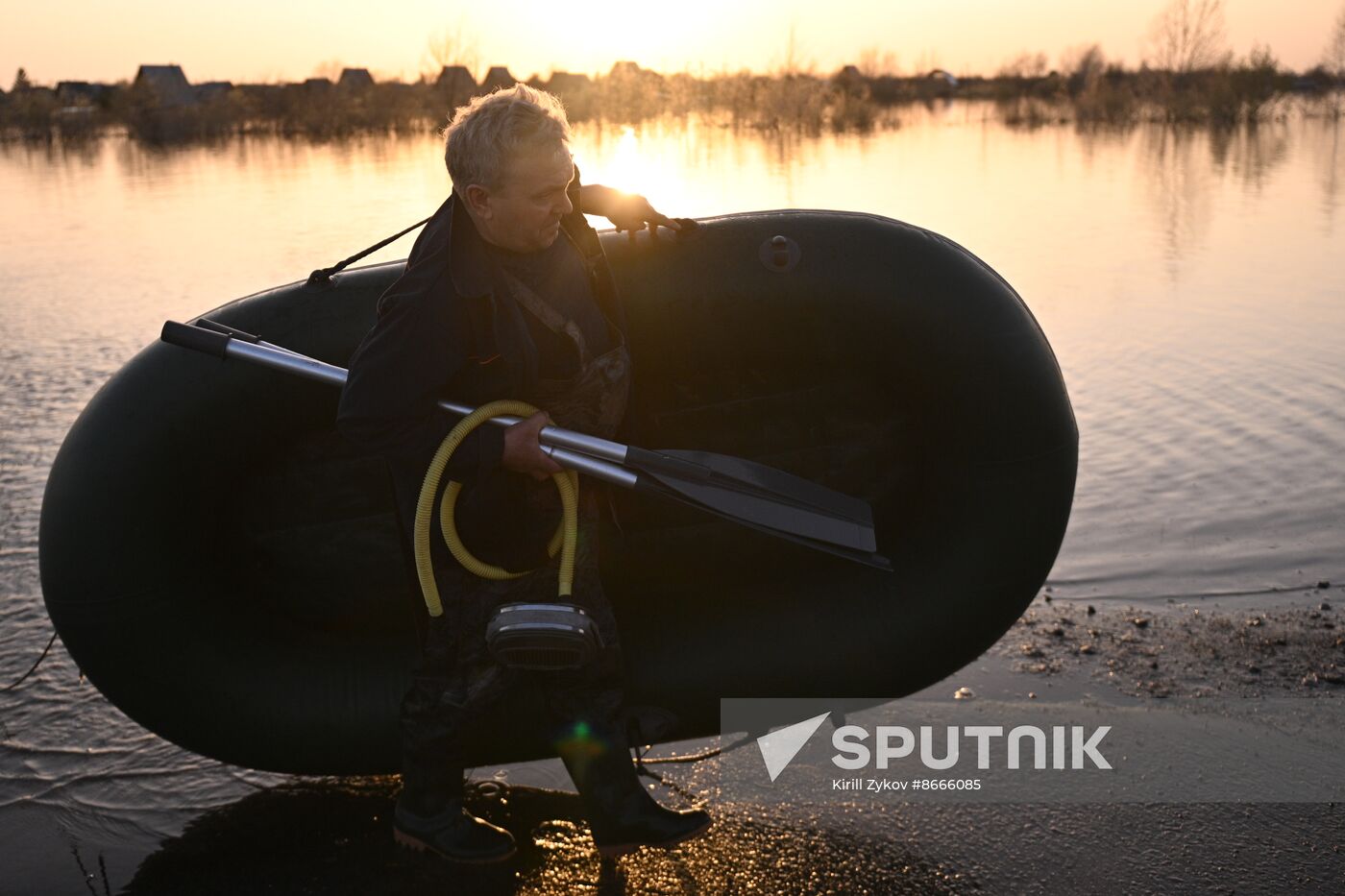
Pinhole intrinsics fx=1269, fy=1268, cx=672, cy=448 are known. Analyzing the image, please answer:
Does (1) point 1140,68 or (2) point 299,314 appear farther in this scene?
(1) point 1140,68

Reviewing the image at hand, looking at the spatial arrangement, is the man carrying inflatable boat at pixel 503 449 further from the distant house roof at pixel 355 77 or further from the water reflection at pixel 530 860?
the distant house roof at pixel 355 77

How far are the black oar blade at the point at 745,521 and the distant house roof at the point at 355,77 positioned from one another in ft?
189

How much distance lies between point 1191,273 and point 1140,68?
98.8 ft

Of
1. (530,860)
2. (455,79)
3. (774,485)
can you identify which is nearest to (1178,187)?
(774,485)

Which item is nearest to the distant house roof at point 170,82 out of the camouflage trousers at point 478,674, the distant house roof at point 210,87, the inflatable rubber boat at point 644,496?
the distant house roof at point 210,87

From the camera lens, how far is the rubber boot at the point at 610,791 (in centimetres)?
280

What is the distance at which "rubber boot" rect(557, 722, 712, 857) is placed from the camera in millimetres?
2803

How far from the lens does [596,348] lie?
8.96ft

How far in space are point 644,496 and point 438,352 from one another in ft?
3.48

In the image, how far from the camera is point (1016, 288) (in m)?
9.58

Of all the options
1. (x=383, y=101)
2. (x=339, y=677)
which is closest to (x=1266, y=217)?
(x=339, y=677)

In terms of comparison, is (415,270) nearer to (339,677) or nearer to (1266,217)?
(339,677)
